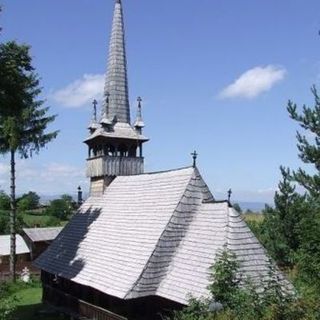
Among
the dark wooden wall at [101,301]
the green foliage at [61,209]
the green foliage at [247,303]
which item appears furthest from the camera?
the green foliage at [61,209]

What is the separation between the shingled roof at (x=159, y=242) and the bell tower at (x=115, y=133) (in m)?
3.00

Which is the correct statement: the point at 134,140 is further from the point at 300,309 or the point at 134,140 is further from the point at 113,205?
the point at 300,309

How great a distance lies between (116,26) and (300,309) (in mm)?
24143

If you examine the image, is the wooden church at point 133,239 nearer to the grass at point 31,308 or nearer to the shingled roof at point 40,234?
the grass at point 31,308

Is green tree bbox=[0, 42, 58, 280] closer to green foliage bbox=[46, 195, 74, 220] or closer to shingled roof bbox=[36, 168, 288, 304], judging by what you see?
shingled roof bbox=[36, 168, 288, 304]

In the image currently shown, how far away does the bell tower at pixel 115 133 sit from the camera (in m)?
28.3

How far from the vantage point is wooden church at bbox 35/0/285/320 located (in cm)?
1808

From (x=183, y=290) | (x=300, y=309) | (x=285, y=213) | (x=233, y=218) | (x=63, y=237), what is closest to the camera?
(x=300, y=309)

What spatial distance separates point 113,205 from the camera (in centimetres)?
2505

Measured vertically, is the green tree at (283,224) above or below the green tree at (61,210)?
below

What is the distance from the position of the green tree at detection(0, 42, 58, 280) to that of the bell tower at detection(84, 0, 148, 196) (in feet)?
13.7

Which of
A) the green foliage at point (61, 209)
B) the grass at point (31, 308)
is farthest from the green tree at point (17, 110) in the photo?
the green foliage at point (61, 209)

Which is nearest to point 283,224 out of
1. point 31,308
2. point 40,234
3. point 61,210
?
point 31,308

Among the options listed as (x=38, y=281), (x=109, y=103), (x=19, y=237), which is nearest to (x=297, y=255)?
(x=109, y=103)
